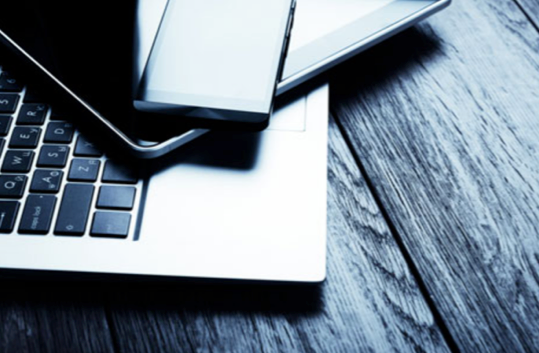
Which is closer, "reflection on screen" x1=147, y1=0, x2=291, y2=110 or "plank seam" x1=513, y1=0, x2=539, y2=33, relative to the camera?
"reflection on screen" x1=147, y1=0, x2=291, y2=110

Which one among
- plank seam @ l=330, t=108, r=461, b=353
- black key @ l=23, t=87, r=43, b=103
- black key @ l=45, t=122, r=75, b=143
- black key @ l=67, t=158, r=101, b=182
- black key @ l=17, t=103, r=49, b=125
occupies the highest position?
black key @ l=23, t=87, r=43, b=103

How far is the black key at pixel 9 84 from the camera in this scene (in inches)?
14.5

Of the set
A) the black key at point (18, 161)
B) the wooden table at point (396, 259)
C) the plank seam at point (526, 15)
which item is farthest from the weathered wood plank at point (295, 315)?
the plank seam at point (526, 15)

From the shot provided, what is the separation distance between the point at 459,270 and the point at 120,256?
0.21 m

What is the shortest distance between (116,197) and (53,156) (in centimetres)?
6

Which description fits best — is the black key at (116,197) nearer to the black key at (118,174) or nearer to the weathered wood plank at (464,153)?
the black key at (118,174)

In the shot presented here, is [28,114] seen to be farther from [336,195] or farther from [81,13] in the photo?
[336,195]

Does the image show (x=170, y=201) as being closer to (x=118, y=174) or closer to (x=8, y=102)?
(x=118, y=174)

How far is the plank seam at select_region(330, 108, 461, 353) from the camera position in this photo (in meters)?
0.30

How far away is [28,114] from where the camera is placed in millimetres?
355

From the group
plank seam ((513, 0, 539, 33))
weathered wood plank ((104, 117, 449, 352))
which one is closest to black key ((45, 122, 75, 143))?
weathered wood plank ((104, 117, 449, 352))

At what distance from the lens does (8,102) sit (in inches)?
14.2

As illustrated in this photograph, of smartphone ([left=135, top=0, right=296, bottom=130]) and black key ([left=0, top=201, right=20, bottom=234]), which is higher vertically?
smartphone ([left=135, top=0, right=296, bottom=130])

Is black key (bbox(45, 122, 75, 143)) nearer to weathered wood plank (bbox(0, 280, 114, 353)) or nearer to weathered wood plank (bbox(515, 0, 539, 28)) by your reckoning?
weathered wood plank (bbox(0, 280, 114, 353))
